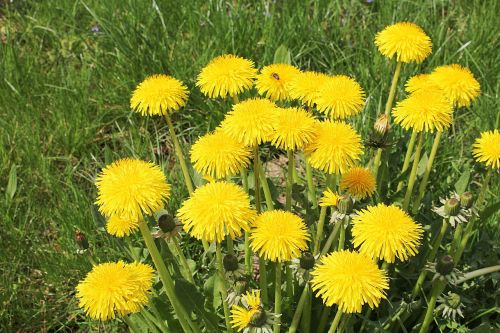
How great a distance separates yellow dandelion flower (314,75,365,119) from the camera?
5.72 feet

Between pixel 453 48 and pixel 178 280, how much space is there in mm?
2141

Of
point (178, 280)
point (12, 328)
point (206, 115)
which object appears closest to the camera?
point (178, 280)

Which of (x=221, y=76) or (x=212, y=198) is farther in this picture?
(x=221, y=76)

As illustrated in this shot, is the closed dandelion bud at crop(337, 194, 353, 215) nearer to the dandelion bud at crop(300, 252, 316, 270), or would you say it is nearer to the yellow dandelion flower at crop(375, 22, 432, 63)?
the dandelion bud at crop(300, 252, 316, 270)

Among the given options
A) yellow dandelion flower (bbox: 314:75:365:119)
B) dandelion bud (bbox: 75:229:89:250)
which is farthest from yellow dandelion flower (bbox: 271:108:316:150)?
dandelion bud (bbox: 75:229:89:250)

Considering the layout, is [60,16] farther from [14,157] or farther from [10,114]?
[14,157]

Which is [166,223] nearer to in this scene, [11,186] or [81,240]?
[81,240]

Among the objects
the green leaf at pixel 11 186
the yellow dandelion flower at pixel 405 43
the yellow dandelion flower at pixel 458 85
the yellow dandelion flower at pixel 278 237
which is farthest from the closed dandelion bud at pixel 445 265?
the green leaf at pixel 11 186

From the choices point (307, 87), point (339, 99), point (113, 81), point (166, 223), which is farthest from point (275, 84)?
point (113, 81)

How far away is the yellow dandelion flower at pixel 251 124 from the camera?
5.10 ft

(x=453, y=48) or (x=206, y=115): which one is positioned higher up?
(x=453, y=48)

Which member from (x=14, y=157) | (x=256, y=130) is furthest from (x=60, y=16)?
(x=256, y=130)

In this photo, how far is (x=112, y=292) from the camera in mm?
1417

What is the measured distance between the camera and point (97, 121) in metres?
2.95
